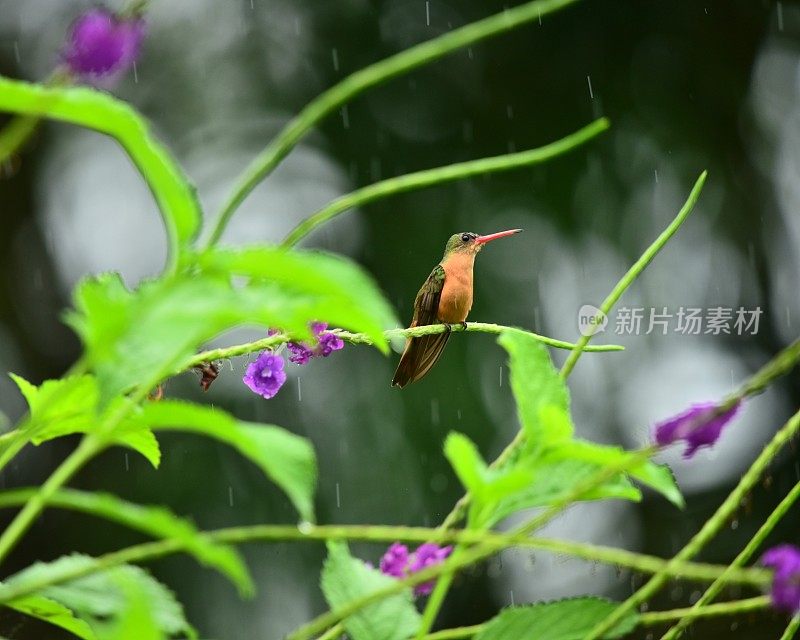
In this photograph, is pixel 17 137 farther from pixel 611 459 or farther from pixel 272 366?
pixel 272 366

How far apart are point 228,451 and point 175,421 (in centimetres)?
526

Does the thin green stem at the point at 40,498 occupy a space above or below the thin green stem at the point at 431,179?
below

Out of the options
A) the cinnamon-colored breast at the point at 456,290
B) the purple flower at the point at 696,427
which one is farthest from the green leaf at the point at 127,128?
the cinnamon-colored breast at the point at 456,290

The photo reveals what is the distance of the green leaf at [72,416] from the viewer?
479 millimetres

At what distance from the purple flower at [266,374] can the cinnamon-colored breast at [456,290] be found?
157cm

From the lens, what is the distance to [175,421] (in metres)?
0.45

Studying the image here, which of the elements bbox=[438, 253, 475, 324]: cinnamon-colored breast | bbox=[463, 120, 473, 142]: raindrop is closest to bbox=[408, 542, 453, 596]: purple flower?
bbox=[438, 253, 475, 324]: cinnamon-colored breast

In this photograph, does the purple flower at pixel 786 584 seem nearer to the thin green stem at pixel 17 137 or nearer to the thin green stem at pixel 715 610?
the thin green stem at pixel 715 610

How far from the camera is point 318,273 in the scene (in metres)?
0.40

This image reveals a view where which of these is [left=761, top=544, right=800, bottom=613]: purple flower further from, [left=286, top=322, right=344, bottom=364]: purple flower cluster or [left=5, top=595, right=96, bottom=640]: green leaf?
[left=286, top=322, right=344, bottom=364]: purple flower cluster

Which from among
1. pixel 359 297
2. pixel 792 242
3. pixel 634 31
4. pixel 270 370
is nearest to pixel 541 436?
pixel 359 297

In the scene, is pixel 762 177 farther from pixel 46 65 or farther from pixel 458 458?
pixel 458 458

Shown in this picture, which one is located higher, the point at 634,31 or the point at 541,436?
the point at 634,31

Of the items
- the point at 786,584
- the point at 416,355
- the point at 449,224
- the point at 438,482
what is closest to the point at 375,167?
the point at 449,224
